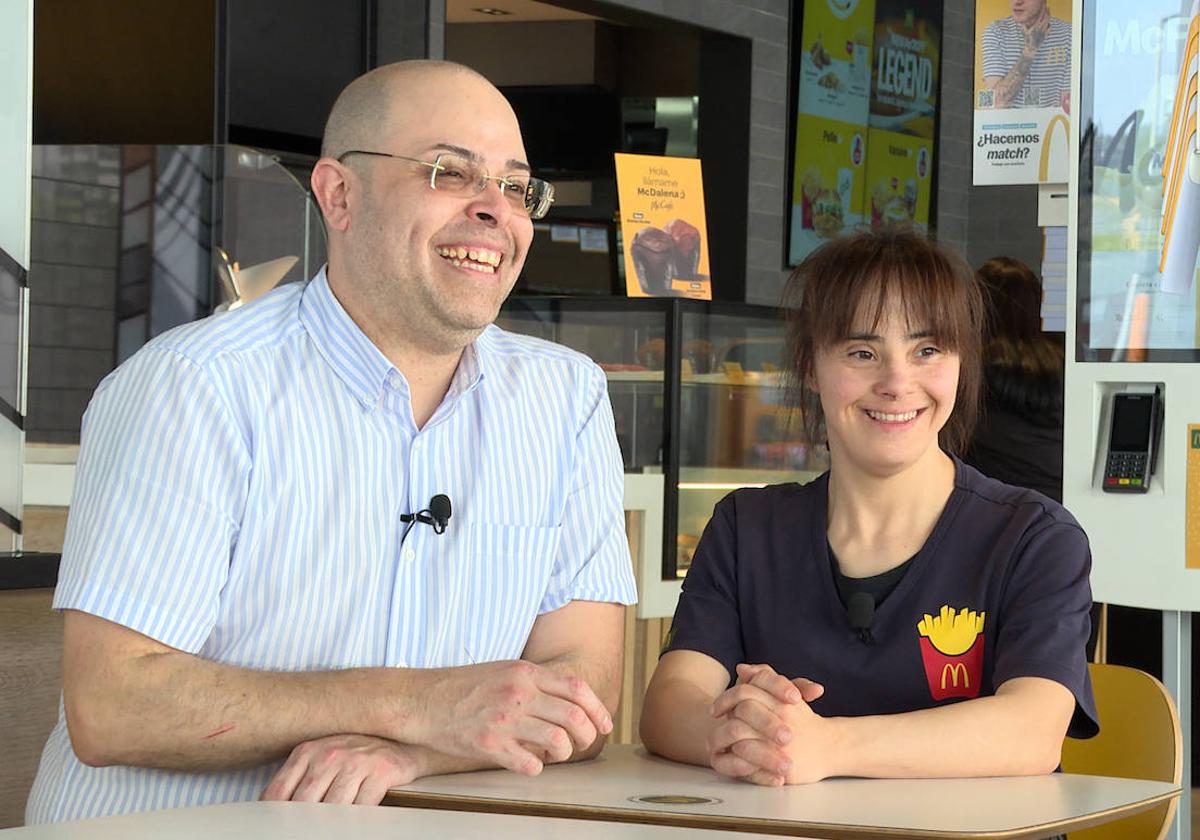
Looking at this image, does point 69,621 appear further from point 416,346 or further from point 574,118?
point 574,118

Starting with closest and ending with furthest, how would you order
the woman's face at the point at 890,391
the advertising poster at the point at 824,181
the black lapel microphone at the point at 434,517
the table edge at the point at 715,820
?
the table edge at the point at 715,820 → the black lapel microphone at the point at 434,517 → the woman's face at the point at 890,391 → the advertising poster at the point at 824,181

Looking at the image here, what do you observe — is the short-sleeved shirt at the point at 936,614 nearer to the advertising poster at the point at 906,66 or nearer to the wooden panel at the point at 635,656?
the wooden panel at the point at 635,656

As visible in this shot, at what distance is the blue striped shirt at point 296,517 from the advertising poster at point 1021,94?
2.77 metres

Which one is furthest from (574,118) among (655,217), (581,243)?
(655,217)

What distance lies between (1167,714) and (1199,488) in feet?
5.57

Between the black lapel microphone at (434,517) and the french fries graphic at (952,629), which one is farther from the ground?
the black lapel microphone at (434,517)

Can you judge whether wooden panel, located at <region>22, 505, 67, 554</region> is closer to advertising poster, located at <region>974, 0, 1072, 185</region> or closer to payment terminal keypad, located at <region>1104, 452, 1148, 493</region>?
payment terminal keypad, located at <region>1104, 452, 1148, 493</region>

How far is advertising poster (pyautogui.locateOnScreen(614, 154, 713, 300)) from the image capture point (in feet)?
17.7

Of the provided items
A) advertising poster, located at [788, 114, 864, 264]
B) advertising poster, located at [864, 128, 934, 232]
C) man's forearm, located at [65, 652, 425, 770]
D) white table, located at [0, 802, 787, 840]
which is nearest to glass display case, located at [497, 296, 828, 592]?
man's forearm, located at [65, 652, 425, 770]

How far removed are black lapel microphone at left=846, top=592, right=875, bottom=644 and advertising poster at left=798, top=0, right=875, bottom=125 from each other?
6432mm

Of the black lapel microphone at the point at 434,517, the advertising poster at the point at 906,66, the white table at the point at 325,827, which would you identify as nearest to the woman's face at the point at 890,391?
the black lapel microphone at the point at 434,517

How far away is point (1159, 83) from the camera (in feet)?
12.9

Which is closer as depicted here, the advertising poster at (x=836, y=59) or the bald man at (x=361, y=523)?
the bald man at (x=361, y=523)

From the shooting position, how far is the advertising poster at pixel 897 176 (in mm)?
8922
